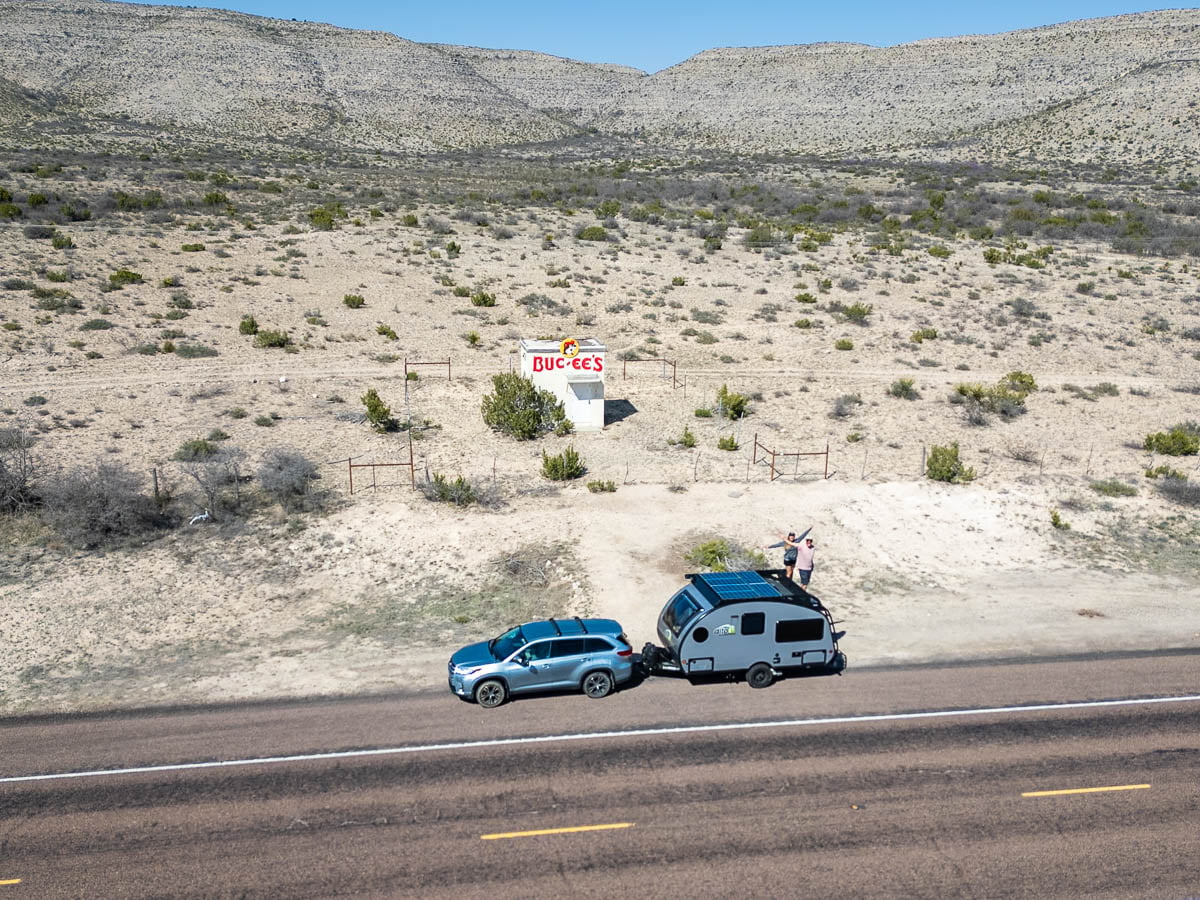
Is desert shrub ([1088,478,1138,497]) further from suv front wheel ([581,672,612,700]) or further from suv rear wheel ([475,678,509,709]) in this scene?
suv rear wheel ([475,678,509,709])

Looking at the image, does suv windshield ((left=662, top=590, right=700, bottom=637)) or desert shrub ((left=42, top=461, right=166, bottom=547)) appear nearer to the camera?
suv windshield ((left=662, top=590, right=700, bottom=637))

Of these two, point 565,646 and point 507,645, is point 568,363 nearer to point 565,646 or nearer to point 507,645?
point 507,645

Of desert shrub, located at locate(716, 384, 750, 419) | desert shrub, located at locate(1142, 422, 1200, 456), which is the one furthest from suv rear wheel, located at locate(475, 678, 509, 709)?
desert shrub, located at locate(1142, 422, 1200, 456)

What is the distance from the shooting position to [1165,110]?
328ft

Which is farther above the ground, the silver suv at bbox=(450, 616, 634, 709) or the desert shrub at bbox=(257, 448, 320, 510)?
the desert shrub at bbox=(257, 448, 320, 510)

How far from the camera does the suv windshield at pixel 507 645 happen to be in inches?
656

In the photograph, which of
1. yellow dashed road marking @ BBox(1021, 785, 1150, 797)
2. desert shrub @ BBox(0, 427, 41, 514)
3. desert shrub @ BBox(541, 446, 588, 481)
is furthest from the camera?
desert shrub @ BBox(541, 446, 588, 481)

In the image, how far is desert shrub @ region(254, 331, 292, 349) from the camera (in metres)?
38.7

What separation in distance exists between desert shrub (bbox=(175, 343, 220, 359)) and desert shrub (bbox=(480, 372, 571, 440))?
43.9 ft

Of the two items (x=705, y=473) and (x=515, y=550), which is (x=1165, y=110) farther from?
(x=515, y=550)

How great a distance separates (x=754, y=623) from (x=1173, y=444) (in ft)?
67.9

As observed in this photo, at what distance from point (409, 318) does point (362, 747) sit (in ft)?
100

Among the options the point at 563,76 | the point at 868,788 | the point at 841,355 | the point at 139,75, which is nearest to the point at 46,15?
the point at 139,75

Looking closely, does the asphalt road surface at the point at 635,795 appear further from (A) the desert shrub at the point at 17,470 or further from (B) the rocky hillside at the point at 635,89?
(B) the rocky hillside at the point at 635,89
